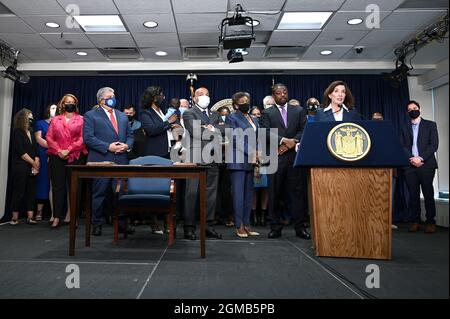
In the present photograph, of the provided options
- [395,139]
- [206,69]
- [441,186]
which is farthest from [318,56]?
[395,139]

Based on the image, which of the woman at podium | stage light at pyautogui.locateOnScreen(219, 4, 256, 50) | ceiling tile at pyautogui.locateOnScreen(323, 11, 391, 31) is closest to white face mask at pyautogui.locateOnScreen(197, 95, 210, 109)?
the woman at podium

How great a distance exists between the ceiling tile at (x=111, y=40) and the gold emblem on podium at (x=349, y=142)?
3.96 m

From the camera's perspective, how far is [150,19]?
14.7 ft

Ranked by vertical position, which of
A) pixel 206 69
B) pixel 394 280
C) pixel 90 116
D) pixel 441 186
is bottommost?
pixel 394 280

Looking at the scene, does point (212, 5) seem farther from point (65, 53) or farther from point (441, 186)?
point (441, 186)

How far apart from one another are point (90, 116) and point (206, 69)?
3350mm

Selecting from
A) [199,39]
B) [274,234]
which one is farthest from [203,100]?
[199,39]

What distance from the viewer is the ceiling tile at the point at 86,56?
556 centimetres

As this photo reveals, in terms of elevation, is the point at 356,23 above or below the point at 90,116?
above

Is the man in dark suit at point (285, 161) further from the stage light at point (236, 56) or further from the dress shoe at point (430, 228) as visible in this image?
the stage light at point (236, 56)

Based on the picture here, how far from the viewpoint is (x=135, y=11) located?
425 cm

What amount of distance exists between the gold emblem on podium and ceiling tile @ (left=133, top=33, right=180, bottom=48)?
→ 3.63m

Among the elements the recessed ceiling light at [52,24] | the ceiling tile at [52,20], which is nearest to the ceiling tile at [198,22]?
the ceiling tile at [52,20]
